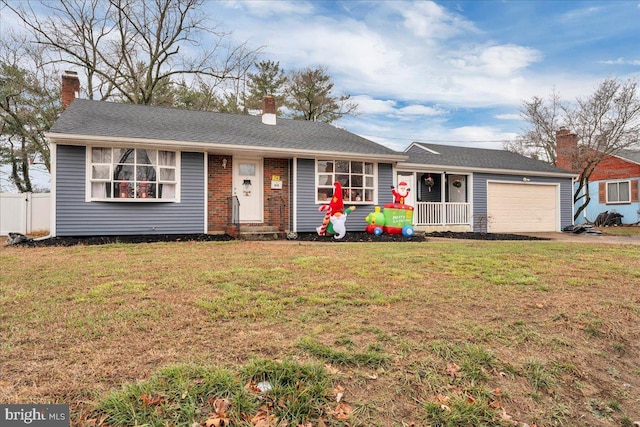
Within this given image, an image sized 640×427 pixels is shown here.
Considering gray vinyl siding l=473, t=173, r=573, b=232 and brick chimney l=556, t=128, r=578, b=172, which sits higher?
brick chimney l=556, t=128, r=578, b=172

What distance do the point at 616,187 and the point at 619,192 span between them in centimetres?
37

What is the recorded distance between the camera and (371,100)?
1039 inches

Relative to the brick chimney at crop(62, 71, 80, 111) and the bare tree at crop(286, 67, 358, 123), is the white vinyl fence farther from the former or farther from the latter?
the bare tree at crop(286, 67, 358, 123)

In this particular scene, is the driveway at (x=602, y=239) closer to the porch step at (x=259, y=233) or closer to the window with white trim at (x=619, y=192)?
the porch step at (x=259, y=233)

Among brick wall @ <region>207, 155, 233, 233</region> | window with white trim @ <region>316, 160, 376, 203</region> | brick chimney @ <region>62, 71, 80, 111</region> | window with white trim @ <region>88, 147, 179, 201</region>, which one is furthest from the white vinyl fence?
window with white trim @ <region>316, 160, 376, 203</region>

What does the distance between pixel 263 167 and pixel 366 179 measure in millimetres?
3660

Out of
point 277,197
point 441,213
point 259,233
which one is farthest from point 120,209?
point 441,213

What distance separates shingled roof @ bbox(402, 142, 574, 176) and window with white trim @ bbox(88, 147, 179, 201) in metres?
8.35

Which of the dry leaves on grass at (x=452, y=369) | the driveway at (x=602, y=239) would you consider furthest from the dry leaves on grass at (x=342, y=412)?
the driveway at (x=602, y=239)

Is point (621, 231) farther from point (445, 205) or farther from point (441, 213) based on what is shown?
point (441, 213)

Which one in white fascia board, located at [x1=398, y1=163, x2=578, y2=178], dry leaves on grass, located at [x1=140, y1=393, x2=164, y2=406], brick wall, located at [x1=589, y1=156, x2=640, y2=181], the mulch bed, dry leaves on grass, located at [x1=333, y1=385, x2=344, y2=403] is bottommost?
dry leaves on grass, located at [x1=333, y1=385, x2=344, y2=403]

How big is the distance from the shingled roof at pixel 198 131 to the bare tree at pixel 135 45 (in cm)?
869

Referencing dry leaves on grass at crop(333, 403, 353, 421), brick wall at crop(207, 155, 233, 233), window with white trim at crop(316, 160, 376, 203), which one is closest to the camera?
dry leaves on grass at crop(333, 403, 353, 421)

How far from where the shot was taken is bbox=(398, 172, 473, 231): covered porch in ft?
48.1
